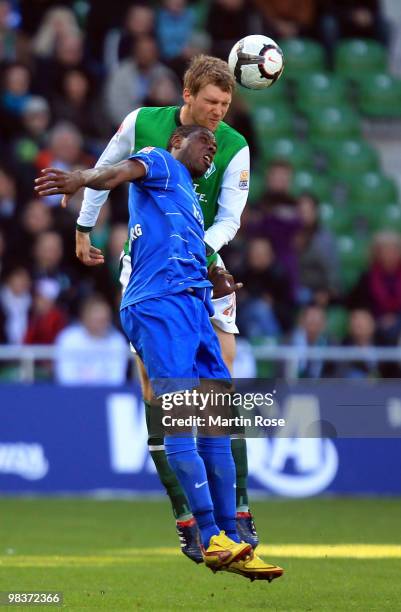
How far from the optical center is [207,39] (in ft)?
61.7

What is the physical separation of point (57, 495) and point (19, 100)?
14.4 ft

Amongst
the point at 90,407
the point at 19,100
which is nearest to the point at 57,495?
the point at 90,407

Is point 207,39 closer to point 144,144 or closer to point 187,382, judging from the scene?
point 144,144

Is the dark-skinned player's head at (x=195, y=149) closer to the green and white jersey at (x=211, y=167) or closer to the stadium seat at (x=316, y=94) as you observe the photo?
the green and white jersey at (x=211, y=167)

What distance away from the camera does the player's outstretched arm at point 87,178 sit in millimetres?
6809

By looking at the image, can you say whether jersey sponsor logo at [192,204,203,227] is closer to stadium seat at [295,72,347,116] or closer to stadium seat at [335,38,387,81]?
stadium seat at [295,72,347,116]

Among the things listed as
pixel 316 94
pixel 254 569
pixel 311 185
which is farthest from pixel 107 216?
pixel 254 569

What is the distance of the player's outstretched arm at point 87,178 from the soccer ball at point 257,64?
1612 millimetres

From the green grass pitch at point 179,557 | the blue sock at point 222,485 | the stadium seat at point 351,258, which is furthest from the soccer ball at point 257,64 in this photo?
the stadium seat at point 351,258

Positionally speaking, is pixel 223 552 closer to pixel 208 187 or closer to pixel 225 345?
pixel 225 345

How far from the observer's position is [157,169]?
734cm

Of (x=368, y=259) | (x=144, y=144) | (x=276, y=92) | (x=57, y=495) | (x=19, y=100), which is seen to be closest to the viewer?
(x=144, y=144)

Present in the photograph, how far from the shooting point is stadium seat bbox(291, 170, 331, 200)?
734 inches

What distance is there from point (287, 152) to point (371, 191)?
1.23 metres
